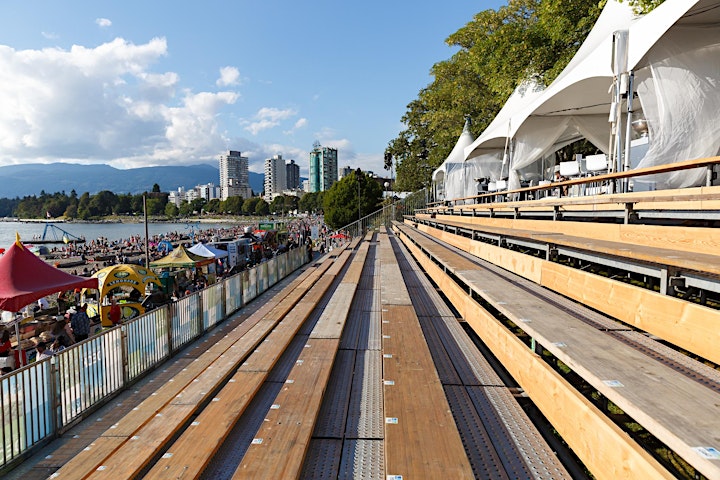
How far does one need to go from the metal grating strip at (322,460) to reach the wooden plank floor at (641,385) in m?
1.33

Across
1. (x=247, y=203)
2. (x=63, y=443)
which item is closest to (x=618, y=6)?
(x=63, y=443)

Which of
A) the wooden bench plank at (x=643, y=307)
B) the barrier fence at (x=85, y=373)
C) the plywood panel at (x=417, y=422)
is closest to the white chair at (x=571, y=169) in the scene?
the wooden bench plank at (x=643, y=307)

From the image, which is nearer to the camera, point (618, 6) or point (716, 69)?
point (716, 69)

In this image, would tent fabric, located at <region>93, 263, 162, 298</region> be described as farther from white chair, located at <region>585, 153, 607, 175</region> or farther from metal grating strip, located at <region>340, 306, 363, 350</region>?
white chair, located at <region>585, 153, 607, 175</region>

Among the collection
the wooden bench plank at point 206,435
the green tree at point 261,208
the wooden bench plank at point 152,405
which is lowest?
the wooden bench plank at point 152,405

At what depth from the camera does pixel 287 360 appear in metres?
3.70

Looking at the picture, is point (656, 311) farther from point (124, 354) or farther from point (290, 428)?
point (124, 354)

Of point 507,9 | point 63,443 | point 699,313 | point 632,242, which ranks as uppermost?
point 507,9

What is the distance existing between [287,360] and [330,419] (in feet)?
3.99

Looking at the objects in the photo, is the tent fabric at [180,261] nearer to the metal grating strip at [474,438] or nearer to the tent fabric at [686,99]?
the metal grating strip at [474,438]

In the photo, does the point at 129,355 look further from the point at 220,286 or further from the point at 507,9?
the point at 507,9

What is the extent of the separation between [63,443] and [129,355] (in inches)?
55.2

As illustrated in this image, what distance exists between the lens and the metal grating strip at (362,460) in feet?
6.65

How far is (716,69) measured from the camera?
4.66 meters
